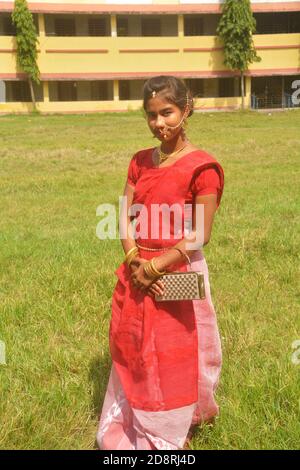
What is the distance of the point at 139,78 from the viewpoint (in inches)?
991

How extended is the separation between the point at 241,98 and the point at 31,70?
33.1 ft

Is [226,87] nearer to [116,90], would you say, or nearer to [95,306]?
[116,90]

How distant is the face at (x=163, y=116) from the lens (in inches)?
78.0

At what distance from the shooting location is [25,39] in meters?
23.2

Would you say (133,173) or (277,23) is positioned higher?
(277,23)

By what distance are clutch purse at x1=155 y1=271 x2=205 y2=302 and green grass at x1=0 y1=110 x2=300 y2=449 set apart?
27.3 inches

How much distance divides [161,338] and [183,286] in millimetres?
222

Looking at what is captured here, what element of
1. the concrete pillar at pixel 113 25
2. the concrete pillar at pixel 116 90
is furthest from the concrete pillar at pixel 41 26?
the concrete pillar at pixel 116 90

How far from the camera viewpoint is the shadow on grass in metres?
2.52

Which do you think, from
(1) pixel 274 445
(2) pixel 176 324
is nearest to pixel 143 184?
(2) pixel 176 324

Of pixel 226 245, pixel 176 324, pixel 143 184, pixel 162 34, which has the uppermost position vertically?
pixel 162 34

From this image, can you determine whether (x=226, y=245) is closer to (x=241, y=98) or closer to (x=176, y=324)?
(x=176, y=324)

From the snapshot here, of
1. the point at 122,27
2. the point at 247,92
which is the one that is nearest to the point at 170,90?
the point at 247,92
